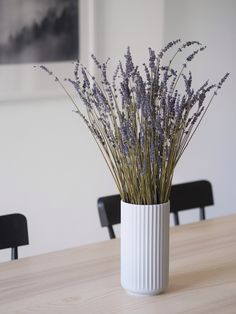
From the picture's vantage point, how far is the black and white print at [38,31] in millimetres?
2838

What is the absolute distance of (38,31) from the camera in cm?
294

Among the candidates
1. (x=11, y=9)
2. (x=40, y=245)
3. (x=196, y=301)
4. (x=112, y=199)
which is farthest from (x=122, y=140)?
(x=40, y=245)

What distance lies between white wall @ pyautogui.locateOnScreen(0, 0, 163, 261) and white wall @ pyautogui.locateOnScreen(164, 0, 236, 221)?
270 mm

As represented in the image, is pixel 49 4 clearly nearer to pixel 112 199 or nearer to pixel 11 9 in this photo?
pixel 11 9

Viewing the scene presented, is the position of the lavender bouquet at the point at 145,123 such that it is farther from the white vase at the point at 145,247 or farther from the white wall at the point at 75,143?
the white wall at the point at 75,143

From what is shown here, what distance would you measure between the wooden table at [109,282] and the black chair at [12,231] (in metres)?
0.14

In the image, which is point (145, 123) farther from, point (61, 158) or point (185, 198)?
point (61, 158)

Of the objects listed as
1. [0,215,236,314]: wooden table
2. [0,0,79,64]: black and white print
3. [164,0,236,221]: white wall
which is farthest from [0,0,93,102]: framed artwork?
[0,215,236,314]: wooden table

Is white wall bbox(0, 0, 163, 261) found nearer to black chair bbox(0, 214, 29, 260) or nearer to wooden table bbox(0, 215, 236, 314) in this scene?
black chair bbox(0, 214, 29, 260)

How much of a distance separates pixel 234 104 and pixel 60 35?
1.32m

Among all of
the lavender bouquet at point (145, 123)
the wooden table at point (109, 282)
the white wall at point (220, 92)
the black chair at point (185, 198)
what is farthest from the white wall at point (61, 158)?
the lavender bouquet at point (145, 123)

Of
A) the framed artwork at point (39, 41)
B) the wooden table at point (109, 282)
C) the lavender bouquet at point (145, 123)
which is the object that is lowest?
the wooden table at point (109, 282)

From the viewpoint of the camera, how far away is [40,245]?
10.4 ft

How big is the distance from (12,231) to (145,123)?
2.34 ft
